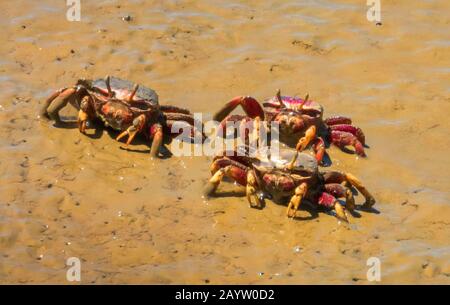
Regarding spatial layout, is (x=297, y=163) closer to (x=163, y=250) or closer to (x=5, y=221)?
(x=163, y=250)

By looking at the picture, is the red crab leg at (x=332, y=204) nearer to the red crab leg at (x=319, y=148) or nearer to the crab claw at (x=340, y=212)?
the crab claw at (x=340, y=212)

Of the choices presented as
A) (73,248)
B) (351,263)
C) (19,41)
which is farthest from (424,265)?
(19,41)

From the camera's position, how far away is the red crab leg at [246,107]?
10.3 metres

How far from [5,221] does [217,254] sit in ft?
6.82

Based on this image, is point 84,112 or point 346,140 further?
point 346,140

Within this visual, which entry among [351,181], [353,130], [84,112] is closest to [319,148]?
[353,130]

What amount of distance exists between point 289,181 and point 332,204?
1.60 ft

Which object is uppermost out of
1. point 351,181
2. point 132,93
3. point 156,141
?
point 132,93

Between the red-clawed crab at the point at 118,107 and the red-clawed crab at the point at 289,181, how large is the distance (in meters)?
1.06

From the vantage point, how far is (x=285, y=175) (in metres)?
8.71

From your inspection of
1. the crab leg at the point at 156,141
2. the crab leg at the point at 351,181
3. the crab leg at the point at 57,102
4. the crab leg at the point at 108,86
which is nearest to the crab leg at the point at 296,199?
the crab leg at the point at 351,181

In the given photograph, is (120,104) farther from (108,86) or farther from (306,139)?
(306,139)

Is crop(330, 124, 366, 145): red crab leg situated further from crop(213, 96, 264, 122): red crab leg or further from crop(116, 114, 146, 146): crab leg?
crop(116, 114, 146, 146): crab leg

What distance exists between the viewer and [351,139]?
10109 mm
